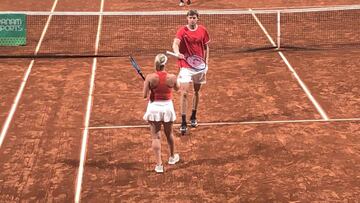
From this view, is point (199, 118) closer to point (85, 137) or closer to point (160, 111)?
point (85, 137)

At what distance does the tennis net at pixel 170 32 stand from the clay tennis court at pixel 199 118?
0.10 metres

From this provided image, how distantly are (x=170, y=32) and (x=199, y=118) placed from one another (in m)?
7.80

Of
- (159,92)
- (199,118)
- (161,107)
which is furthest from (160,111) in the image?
(199,118)

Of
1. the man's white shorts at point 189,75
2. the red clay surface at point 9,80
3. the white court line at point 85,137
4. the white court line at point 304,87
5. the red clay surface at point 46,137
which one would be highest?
the man's white shorts at point 189,75

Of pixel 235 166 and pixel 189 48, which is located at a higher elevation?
pixel 189 48

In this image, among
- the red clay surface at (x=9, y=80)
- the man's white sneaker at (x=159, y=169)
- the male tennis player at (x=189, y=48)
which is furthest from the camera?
the red clay surface at (x=9, y=80)

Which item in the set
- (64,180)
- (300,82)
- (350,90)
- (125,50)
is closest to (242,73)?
(300,82)

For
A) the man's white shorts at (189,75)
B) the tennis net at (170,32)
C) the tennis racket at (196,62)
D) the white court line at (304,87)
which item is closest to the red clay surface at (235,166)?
the white court line at (304,87)

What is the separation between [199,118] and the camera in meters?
12.2

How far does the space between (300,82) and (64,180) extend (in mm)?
7467

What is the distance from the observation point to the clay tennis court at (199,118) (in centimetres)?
924

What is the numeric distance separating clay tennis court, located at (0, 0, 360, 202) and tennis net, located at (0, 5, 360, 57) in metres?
0.10

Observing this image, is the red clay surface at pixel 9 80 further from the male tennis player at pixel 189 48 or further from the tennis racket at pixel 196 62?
the tennis racket at pixel 196 62

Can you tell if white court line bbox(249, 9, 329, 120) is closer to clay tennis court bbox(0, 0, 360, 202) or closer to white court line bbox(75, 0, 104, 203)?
clay tennis court bbox(0, 0, 360, 202)
